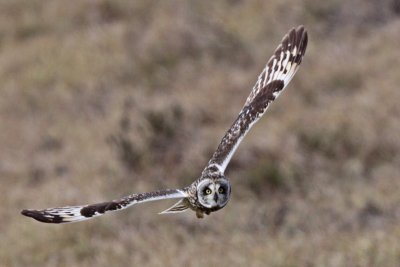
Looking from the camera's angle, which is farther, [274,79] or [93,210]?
[274,79]

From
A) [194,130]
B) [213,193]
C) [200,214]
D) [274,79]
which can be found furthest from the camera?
[194,130]

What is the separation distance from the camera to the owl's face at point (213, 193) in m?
4.74

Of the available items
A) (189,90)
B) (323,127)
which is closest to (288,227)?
(323,127)

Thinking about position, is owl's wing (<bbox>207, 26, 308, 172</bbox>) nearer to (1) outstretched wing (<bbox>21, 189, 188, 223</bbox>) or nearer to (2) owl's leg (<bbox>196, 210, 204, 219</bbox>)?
(2) owl's leg (<bbox>196, 210, 204, 219</bbox>)

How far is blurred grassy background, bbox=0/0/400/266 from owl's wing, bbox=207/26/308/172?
1.98 metres

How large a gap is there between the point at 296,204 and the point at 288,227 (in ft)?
1.86

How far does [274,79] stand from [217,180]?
2033 mm

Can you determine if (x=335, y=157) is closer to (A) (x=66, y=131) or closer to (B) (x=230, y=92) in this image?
(B) (x=230, y=92)

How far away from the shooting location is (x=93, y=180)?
39.1 feet

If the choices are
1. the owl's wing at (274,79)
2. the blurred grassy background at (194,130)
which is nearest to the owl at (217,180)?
the owl's wing at (274,79)

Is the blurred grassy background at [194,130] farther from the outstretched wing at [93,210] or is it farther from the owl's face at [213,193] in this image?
the outstretched wing at [93,210]

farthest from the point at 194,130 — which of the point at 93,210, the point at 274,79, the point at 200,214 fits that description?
the point at 93,210

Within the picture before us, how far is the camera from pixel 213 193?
15.6 ft

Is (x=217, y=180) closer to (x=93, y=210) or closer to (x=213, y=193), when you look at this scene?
(x=213, y=193)
